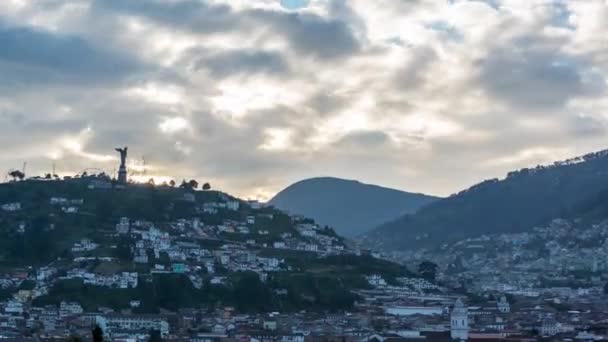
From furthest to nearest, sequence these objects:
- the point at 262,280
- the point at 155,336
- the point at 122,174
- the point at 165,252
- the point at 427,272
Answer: the point at 122,174
the point at 427,272
the point at 165,252
the point at 262,280
the point at 155,336

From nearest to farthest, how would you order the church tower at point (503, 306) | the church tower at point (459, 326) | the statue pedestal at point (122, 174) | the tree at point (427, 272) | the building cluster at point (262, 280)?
1. the church tower at point (459, 326)
2. the building cluster at point (262, 280)
3. the church tower at point (503, 306)
4. the tree at point (427, 272)
5. the statue pedestal at point (122, 174)

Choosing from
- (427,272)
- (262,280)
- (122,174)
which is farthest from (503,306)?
(122,174)

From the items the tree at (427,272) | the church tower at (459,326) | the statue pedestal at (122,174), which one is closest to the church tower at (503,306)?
the tree at (427,272)

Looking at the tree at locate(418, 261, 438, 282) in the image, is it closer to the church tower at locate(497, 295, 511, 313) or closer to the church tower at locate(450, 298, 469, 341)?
the church tower at locate(497, 295, 511, 313)

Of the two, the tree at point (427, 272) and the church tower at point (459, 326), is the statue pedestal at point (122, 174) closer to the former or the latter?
the tree at point (427, 272)

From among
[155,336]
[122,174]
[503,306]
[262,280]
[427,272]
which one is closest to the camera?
[155,336]

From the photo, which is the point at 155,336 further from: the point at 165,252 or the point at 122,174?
the point at 122,174

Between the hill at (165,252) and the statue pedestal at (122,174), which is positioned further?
the statue pedestal at (122,174)

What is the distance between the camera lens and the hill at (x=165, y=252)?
121 m

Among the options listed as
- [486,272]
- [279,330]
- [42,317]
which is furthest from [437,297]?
[486,272]

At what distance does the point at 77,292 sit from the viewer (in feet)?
385

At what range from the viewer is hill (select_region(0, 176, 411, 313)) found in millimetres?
121125

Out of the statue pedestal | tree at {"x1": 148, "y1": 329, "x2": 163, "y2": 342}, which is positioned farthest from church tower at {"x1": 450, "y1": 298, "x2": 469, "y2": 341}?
the statue pedestal

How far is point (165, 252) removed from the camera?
137m
